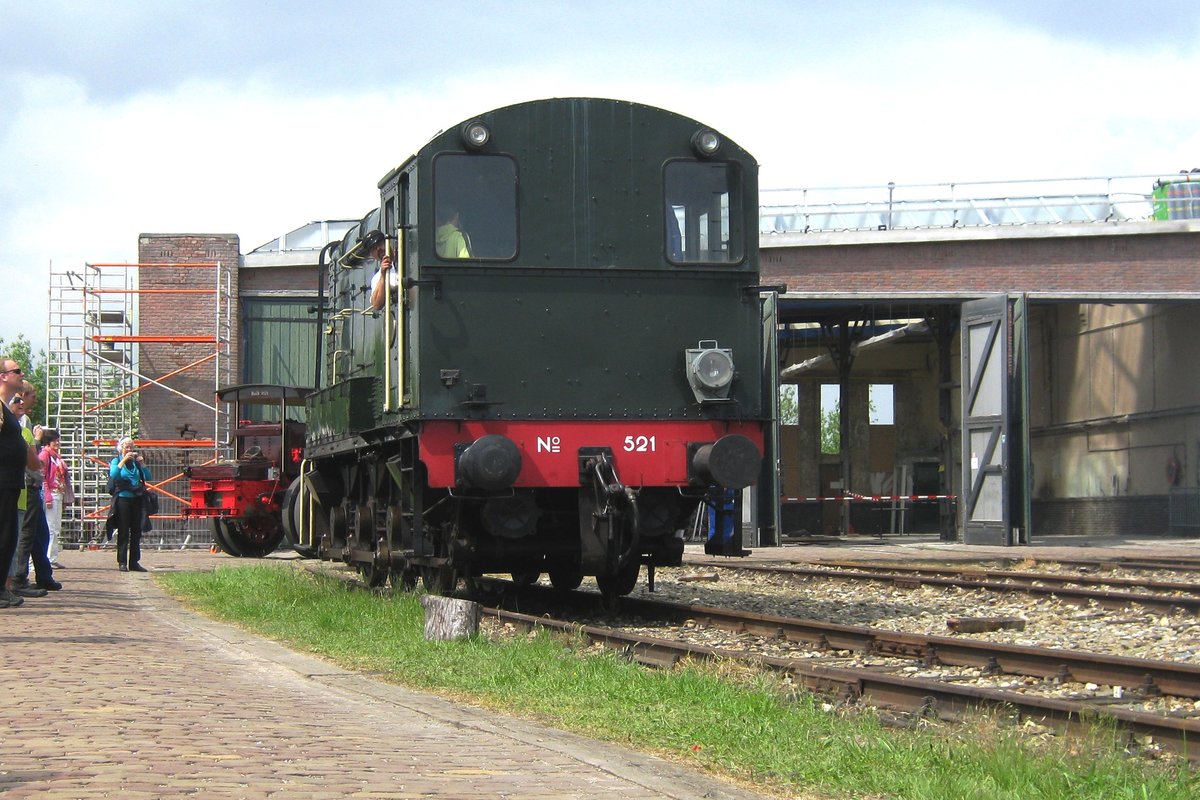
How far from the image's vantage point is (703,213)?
11.5 metres

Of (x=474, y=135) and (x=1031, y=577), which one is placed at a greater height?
(x=474, y=135)

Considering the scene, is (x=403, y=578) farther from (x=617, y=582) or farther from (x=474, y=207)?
(x=474, y=207)

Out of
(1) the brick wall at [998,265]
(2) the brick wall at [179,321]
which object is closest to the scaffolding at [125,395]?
(2) the brick wall at [179,321]

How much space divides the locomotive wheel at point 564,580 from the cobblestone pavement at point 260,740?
422 cm

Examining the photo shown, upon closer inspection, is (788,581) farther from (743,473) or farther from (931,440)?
(931,440)

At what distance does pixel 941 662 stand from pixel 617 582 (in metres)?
3.80

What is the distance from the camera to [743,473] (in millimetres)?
10625

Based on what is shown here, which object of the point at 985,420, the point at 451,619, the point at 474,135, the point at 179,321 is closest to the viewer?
the point at 451,619

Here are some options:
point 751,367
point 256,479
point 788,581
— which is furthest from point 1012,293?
point 751,367

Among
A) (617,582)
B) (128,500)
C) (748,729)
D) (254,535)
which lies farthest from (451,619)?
(254,535)

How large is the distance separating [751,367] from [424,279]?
274 centimetres

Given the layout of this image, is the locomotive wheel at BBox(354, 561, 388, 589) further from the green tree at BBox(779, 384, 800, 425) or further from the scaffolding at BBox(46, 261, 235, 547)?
the green tree at BBox(779, 384, 800, 425)

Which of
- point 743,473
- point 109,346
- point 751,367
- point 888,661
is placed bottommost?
point 888,661

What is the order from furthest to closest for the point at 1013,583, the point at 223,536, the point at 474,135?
the point at 223,536 → the point at 1013,583 → the point at 474,135
